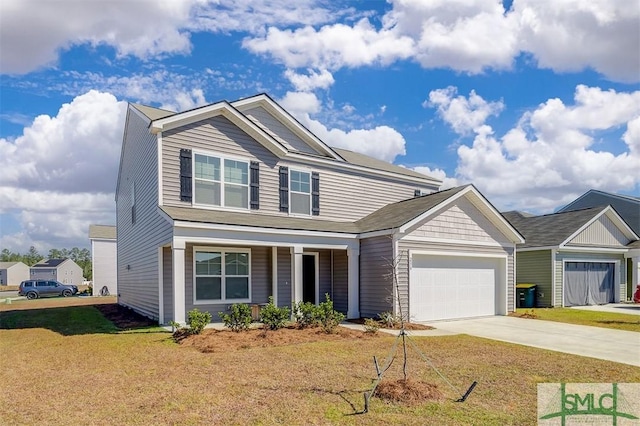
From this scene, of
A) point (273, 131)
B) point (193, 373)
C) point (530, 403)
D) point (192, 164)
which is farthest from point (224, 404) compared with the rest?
point (273, 131)

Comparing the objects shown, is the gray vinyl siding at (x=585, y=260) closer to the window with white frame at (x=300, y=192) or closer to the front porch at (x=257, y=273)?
the front porch at (x=257, y=273)

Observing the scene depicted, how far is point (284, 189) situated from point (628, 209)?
28.0 m

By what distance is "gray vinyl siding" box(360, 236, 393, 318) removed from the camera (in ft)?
48.0

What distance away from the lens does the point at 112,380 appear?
24.2 ft

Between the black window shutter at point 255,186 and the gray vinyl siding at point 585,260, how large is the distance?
14393 mm

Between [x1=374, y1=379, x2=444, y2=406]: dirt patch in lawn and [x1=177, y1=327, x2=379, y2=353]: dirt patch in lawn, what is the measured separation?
4322mm

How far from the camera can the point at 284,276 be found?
15695 mm

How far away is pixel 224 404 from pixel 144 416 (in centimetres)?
99

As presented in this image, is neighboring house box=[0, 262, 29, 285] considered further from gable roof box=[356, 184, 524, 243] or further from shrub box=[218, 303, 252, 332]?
shrub box=[218, 303, 252, 332]

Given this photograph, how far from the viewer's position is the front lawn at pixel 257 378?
5676 mm

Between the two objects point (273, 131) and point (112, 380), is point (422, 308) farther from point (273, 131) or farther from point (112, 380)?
point (112, 380)

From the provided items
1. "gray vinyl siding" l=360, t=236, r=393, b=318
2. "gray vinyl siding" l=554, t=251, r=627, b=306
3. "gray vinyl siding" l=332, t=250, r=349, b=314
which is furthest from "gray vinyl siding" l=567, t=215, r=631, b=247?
"gray vinyl siding" l=332, t=250, r=349, b=314

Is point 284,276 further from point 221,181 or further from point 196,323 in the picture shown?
point 196,323

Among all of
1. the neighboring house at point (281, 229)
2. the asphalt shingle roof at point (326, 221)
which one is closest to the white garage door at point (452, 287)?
the neighboring house at point (281, 229)
